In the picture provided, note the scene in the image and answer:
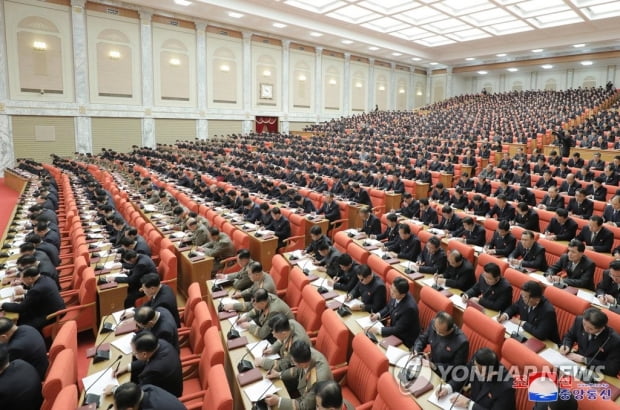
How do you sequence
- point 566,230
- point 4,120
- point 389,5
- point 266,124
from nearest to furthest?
point 566,230 → point 4,120 → point 389,5 → point 266,124

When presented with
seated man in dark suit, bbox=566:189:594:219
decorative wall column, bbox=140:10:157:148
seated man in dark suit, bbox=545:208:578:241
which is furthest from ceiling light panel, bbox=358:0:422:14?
seated man in dark suit, bbox=545:208:578:241

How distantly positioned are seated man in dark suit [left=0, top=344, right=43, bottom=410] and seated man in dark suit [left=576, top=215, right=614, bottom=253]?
23.8 feet

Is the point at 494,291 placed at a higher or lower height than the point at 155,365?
higher

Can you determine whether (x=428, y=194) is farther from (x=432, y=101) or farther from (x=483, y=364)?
(x=432, y=101)

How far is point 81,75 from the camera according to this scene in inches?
747

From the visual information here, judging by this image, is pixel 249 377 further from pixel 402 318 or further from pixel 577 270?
pixel 577 270

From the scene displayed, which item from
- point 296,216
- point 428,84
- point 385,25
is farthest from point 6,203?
point 428,84

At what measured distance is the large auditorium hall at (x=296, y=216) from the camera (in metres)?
3.45

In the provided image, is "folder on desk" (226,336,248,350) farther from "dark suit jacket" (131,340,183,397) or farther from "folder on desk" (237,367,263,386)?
"dark suit jacket" (131,340,183,397)

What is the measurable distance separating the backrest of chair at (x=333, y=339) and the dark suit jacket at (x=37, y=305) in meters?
3.50

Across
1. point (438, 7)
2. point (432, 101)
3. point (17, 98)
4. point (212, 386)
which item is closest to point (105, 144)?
point (17, 98)

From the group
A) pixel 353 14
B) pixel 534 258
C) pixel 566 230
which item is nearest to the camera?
pixel 534 258

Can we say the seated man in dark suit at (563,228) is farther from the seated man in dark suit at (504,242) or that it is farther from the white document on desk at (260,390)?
the white document on desk at (260,390)

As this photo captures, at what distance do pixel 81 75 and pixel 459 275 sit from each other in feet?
66.5
